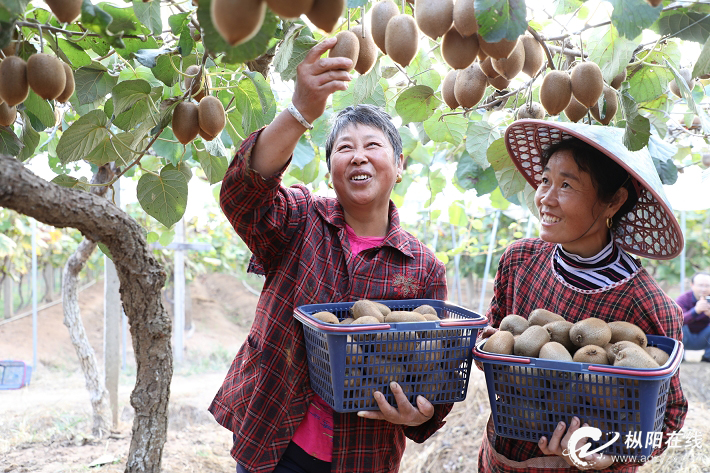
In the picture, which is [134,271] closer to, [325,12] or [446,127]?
[325,12]

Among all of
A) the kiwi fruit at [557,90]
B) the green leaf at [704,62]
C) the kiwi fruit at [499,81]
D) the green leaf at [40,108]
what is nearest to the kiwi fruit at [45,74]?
the green leaf at [40,108]

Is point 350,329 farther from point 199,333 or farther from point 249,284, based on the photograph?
point 249,284

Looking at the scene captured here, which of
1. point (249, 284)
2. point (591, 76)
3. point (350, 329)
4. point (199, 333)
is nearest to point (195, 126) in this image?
point (350, 329)

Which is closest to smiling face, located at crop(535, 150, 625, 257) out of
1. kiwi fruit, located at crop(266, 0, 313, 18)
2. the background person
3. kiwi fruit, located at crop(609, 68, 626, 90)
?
kiwi fruit, located at crop(609, 68, 626, 90)

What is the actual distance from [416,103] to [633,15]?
0.72 metres

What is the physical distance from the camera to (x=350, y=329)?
1142mm

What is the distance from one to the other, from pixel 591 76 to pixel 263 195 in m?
0.71

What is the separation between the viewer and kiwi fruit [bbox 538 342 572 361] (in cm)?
122

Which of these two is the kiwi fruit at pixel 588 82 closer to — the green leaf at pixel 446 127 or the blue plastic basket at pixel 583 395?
the blue plastic basket at pixel 583 395

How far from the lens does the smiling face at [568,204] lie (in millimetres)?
1460

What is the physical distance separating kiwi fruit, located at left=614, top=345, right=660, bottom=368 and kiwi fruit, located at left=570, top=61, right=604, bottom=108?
0.51m

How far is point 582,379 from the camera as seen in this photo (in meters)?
1.19

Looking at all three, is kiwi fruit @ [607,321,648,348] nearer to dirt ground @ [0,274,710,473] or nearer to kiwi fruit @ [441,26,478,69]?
kiwi fruit @ [441,26,478,69]

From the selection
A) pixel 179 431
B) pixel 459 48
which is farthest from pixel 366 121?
pixel 179 431
